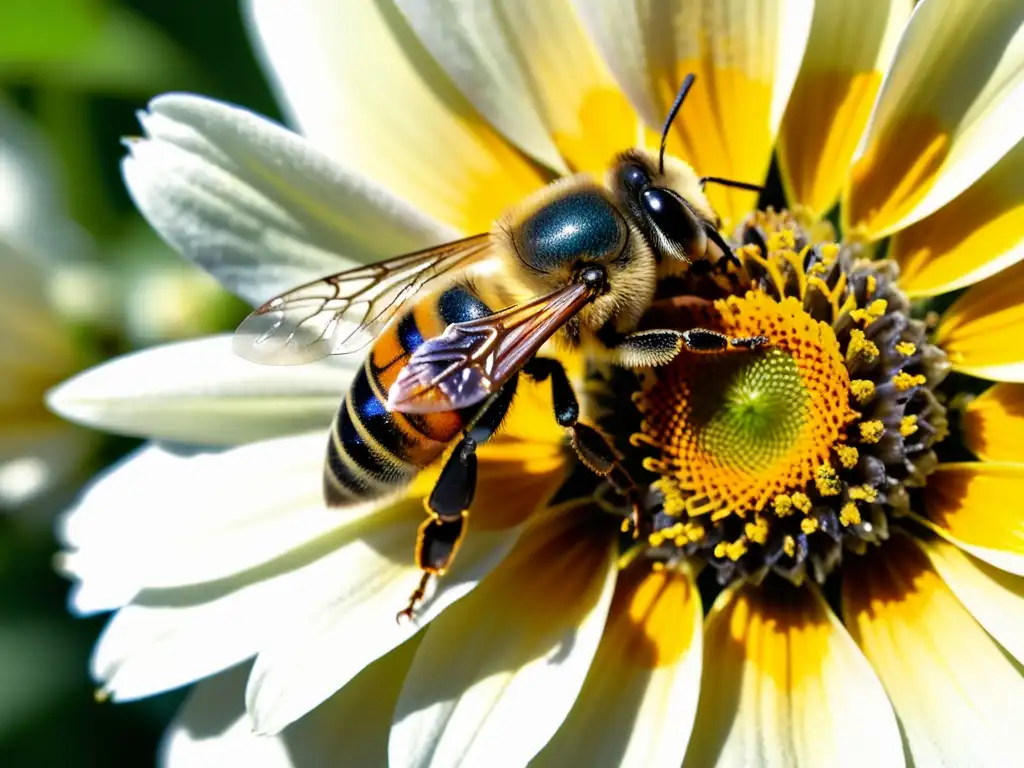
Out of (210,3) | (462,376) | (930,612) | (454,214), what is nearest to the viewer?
(462,376)

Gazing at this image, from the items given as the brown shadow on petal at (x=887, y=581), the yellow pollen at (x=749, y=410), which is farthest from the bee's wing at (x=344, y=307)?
the brown shadow on petal at (x=887, y=581)

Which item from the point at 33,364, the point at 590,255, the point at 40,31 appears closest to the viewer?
the point at 590,255

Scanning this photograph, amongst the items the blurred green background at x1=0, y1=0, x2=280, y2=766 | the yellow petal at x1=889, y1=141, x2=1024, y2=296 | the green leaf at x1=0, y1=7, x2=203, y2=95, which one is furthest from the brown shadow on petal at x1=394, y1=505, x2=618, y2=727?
the green leaf at x1=0, y1=7, x2=203, y2=95

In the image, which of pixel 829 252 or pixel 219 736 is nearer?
pixel 829 252

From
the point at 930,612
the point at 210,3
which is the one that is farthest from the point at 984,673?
the point at 210,3

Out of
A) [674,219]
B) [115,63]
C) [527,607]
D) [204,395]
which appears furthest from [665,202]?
[115,63]

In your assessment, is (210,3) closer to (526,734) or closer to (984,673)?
(526,734)

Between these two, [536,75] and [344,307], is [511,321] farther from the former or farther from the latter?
[536,75]
